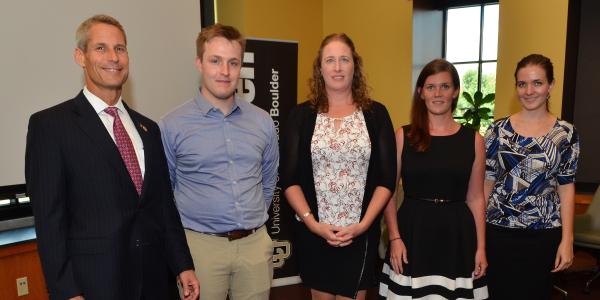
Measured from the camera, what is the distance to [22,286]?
260 cm

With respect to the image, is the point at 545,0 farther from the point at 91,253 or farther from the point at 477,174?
the point at 91,253

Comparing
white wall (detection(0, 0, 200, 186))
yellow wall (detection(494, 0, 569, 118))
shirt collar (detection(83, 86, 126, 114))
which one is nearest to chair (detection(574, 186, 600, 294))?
yellow wall (detection(494, 0, 569, 118))

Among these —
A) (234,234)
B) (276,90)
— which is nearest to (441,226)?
(234,234)

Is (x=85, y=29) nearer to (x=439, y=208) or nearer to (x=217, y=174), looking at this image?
(x=217, y=174)

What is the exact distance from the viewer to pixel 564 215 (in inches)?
84.7

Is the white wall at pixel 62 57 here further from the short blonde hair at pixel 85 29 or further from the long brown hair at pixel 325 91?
the long brown hair at pixel 325 91

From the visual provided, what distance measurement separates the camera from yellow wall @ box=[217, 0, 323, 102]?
167 inches

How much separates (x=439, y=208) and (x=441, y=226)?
0.08m

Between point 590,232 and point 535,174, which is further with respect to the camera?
point 590,232

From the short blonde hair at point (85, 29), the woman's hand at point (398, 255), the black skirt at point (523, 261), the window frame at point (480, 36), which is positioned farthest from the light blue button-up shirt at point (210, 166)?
the window frame at point (480, 36)

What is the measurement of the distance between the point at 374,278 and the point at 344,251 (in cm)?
21

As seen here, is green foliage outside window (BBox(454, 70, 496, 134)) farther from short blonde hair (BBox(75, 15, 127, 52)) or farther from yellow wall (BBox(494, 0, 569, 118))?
short blonde hair (BBox(75, 15, 127, 52))

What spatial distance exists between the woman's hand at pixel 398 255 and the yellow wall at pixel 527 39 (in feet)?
8.44

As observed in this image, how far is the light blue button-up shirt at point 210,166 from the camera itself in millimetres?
1786
